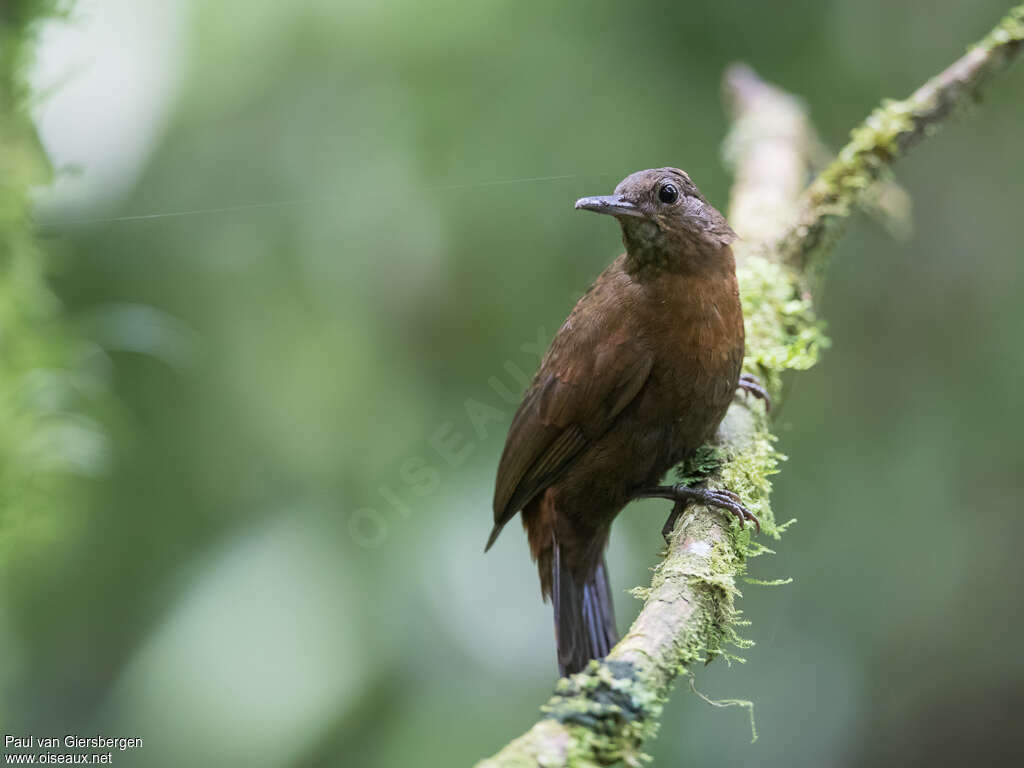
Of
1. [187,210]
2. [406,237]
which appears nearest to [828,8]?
[406,237]

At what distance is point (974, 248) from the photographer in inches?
180

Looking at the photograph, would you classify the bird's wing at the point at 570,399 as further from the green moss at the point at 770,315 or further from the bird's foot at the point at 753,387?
the green moss at the point at 770,315

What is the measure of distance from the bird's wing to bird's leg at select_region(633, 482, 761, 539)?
0.28 meters

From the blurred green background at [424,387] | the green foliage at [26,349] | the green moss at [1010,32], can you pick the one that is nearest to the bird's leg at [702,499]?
the blurred green background at [424,387]

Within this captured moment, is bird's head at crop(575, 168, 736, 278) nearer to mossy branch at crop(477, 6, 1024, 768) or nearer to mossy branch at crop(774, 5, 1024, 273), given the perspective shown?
mossy branch at crop(477, 6, 1024, 768)

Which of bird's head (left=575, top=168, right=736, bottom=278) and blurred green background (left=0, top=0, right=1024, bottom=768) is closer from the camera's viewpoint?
bird's head (left=575, top=168, right=736, bottom=278)

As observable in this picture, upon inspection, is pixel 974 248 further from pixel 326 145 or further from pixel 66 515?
pixel 66 515

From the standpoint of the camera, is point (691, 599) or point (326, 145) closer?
point (691, 599)

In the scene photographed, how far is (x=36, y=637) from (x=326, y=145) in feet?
8.59

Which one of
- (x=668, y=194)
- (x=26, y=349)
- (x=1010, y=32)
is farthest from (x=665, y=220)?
(x=26, y=349)

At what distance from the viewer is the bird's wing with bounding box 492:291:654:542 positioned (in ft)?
8.63

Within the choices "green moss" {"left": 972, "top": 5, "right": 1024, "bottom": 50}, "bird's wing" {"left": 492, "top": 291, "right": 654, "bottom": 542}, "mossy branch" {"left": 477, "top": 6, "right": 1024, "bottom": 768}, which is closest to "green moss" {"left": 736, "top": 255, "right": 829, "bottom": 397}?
"mossy branch" {"left": 477, "top": 6, "right": 1024, "bottom": 768}

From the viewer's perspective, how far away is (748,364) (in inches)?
118

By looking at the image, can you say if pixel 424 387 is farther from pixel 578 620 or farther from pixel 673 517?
pixel 673 517
